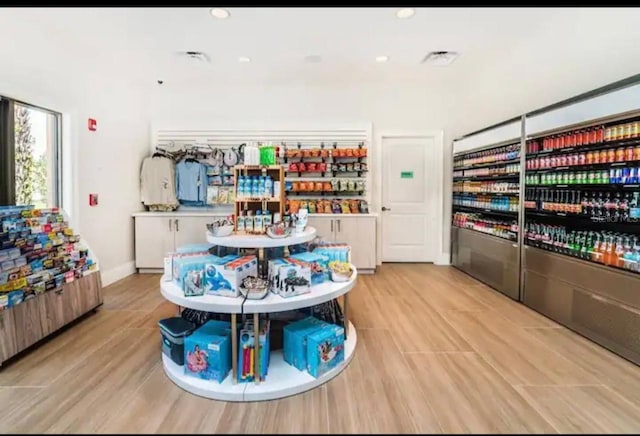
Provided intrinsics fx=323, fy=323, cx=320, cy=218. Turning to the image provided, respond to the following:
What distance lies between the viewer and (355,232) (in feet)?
16.5

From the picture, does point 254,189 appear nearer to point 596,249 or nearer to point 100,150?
point 596,249

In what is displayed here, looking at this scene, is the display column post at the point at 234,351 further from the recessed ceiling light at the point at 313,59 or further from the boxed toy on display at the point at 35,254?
the recessed ceiling light at the point at 313,59

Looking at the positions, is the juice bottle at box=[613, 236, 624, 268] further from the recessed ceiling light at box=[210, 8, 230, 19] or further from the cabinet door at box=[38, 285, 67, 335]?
the cabinet door at box=[38, 285, 67, 335]

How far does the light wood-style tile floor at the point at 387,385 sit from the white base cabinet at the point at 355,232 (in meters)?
1.76

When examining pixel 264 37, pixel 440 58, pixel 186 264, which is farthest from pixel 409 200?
pixel 186 264

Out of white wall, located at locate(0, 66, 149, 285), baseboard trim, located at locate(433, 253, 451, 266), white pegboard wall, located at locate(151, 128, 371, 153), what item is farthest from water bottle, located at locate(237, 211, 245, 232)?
baseboard trim, located at locate(433, 253, 451, 266)

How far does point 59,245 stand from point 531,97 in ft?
18.1

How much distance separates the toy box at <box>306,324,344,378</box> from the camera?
2.10 metres

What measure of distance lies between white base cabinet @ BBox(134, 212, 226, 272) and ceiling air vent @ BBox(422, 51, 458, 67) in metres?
4.03

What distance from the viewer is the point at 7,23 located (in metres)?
2.93

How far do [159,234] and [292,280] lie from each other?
3.71 meters

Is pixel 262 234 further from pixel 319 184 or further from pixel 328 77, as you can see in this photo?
pixel 328 77

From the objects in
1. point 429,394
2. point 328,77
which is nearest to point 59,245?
point 429,394

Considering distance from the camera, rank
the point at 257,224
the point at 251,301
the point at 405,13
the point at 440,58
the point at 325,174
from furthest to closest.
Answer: the point at 325,174 → the point at 440,58 → the point at 405,13 → the point at 257,224 → the point at 251,301
